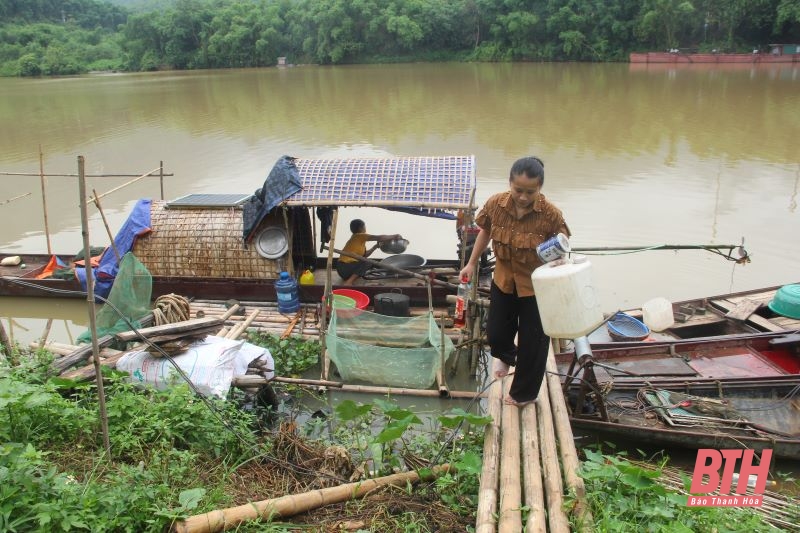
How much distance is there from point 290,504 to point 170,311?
3290 mm

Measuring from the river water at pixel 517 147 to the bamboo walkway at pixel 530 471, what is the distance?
14.0 ft

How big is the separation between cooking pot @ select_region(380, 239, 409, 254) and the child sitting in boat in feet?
0.16

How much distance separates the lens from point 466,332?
539 cm

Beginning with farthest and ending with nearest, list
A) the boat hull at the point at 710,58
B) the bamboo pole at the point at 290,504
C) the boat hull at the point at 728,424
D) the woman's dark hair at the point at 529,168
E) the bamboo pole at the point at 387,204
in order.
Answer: the boat hull at the point at 710,58
the bamboo pole at the point at 387,204
the boat hull at the point at 728,424
the woman's dark hair at the point at 529,168
the bamboo pole at the point at 290,504

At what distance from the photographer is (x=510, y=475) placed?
8.85ft

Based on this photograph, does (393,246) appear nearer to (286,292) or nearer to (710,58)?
(286,292)

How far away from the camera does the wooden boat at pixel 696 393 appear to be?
420 centimetres

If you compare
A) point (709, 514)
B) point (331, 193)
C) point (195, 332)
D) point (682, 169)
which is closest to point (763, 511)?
point (709, 514)

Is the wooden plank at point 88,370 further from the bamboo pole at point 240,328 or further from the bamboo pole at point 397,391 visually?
the bamboo pole at point 397,391

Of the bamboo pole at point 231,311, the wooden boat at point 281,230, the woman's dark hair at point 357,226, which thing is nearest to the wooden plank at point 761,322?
the wooden boat at point 281,230

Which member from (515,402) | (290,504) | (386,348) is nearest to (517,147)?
(386,348)

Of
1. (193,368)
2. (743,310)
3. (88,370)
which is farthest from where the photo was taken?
(743,310)

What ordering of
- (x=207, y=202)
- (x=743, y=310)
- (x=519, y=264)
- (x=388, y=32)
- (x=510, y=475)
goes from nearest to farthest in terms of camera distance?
1. (x=510, y=475)
2. (x=519, y=264)
3. (x=743, y=310)
4. (x=207, y=202)
5. (x=388, y=32)

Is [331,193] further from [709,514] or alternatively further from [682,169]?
[682,169]
